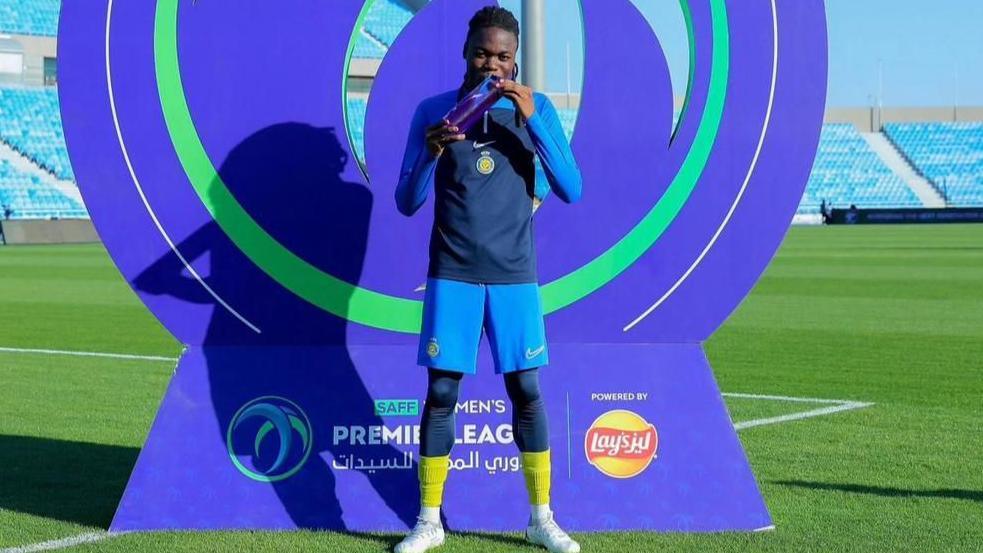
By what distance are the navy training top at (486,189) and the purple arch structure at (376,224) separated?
78cm

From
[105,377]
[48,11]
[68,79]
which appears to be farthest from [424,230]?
[48,11]

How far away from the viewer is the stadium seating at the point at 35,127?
43531mm

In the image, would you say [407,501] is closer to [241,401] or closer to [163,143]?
[241,401]

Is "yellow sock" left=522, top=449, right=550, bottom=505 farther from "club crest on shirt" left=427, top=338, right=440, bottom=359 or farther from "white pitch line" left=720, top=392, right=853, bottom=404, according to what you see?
"white pitch line" left=720, top=392, right=853, bottom=404

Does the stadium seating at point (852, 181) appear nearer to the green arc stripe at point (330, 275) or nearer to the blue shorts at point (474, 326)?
the green arc stripe at point (330, 275)

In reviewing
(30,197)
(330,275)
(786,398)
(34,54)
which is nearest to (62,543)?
(330,275)

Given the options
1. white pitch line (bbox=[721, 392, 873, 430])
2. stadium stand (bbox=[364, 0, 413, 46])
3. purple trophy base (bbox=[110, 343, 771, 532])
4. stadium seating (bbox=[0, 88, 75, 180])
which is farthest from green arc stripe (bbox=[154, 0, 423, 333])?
stadium stand (bbox=[364, 0, 413, 46])

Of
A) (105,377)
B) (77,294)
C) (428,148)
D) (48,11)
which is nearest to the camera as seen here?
(428,148)

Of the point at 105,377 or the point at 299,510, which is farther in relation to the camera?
the point at 105,377

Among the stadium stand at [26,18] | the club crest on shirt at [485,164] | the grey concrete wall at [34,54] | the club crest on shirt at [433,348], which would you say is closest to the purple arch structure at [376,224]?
the club crest on shirt at [433,348]

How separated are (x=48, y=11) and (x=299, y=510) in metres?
50.0

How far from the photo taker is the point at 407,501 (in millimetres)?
5375

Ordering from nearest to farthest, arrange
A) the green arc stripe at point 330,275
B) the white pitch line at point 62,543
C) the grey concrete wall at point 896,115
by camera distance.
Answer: the white pitch line at point 62,543 < the green arc stripe at point 330,275 < the grey concrete wall at point 896,115

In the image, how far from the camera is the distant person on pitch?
4.70m
